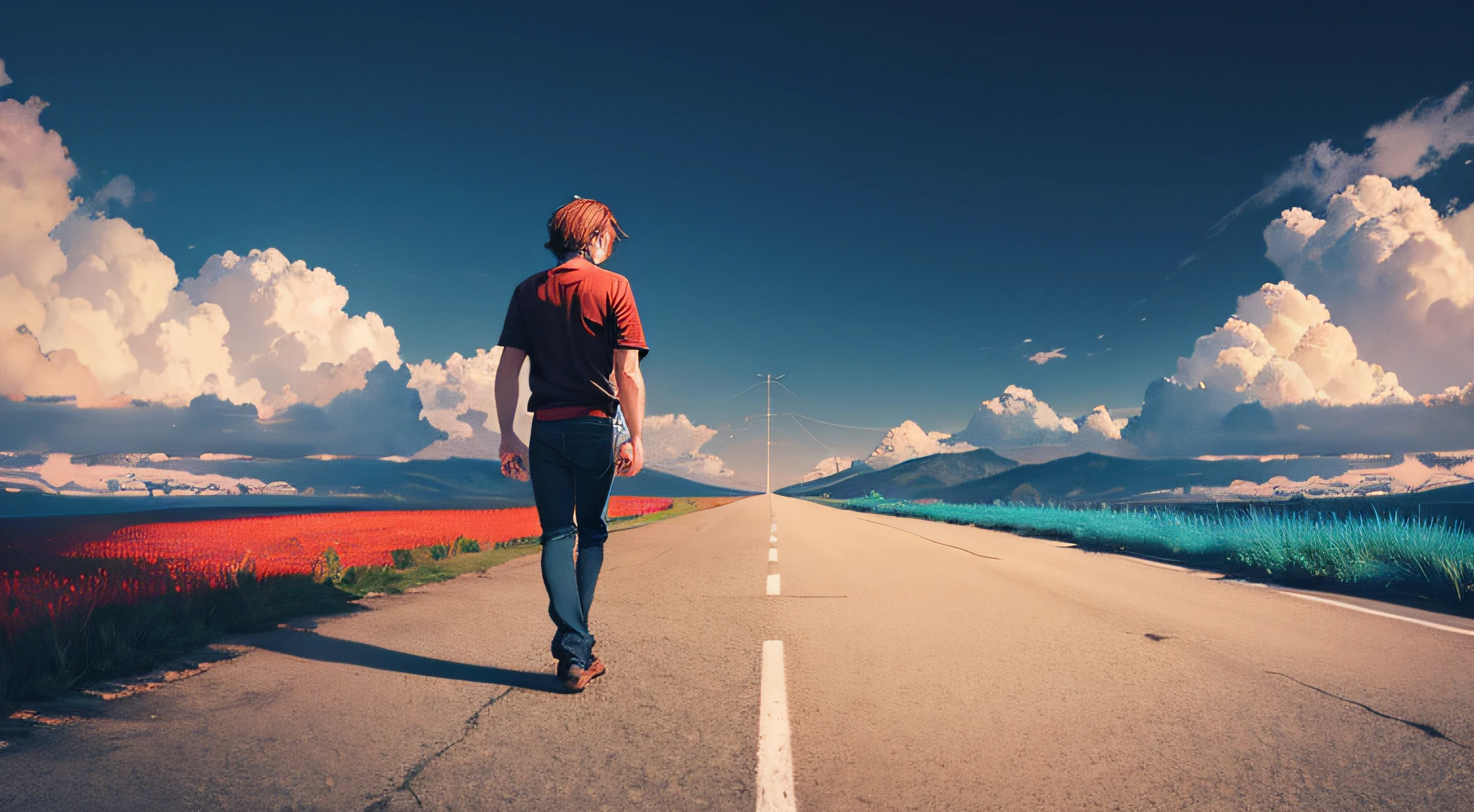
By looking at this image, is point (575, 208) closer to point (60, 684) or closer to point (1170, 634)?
point (60, 684)

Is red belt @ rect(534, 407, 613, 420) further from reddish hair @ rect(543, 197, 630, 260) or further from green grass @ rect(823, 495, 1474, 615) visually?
green grass @ rect(823, 495, 1474, 615)

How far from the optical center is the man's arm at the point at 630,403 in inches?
140

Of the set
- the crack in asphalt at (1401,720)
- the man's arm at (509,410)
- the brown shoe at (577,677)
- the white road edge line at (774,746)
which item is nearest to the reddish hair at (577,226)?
the man's arm at (509,410)

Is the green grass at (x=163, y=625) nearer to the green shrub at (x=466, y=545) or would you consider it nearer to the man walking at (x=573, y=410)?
the man walking at (x=573, y=410)

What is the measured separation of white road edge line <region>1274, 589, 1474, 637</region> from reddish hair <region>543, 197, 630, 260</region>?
707 cm

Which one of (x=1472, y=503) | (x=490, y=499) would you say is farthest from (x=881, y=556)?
(x=1472, y=503)

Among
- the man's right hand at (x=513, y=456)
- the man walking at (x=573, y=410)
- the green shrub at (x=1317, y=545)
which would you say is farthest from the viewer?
the green shrub at (x=1317, y=545)

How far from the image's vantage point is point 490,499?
60.8m

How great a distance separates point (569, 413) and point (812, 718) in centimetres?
201

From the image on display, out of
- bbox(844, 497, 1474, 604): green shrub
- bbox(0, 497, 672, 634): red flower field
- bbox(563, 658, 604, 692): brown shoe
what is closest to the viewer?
bbox(563, 658, 604, 692): brown shoe

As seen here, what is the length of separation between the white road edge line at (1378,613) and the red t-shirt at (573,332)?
21.9 feet

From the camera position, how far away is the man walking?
345 centimetres

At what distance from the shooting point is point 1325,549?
8.25 metres

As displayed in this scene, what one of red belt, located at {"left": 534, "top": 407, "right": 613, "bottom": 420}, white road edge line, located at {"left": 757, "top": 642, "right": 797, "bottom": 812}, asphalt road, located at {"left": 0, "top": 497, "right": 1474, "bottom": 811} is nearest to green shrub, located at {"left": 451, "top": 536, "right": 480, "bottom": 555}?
asphalt road, located at {"left": 0, "top": 497, "right": 1474, "bottom": 811}
